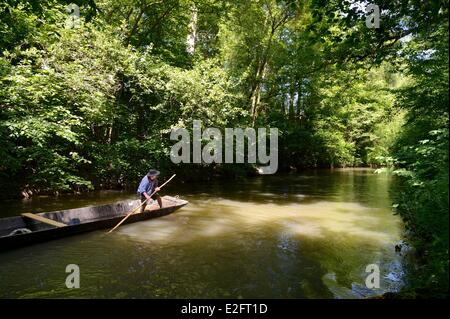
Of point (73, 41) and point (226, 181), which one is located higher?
point (73, 41)

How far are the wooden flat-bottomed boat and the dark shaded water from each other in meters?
0.21

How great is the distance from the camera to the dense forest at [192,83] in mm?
6719

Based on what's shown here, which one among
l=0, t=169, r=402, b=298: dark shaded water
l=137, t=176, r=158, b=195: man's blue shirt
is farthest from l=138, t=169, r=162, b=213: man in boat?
l=0, t=169, r=402, b=298: dark shaded water

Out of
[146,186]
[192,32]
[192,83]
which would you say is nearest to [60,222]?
[146,186]

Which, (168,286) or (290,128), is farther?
(290,128)

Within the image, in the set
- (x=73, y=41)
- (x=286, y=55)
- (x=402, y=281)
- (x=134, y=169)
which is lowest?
(x=402, y=281)

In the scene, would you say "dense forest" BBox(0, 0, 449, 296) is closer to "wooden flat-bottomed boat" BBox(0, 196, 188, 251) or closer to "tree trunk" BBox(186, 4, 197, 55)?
"tree trunk" BBox(186, 4, 197, 55)

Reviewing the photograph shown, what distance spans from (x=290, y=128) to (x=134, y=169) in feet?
53.5

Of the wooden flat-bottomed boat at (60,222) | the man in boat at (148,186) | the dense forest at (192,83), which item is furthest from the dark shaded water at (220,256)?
the dense forest at (192,83)

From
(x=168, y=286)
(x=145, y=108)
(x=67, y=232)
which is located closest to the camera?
(x=168, y=286)

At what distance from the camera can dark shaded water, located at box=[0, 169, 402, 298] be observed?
622 cm

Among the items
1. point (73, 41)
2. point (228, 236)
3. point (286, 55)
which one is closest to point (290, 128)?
point (286, 55)

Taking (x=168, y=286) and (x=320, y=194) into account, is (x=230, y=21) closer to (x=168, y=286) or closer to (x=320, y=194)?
(x=320, y=194)

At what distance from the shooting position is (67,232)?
29.2 ft
